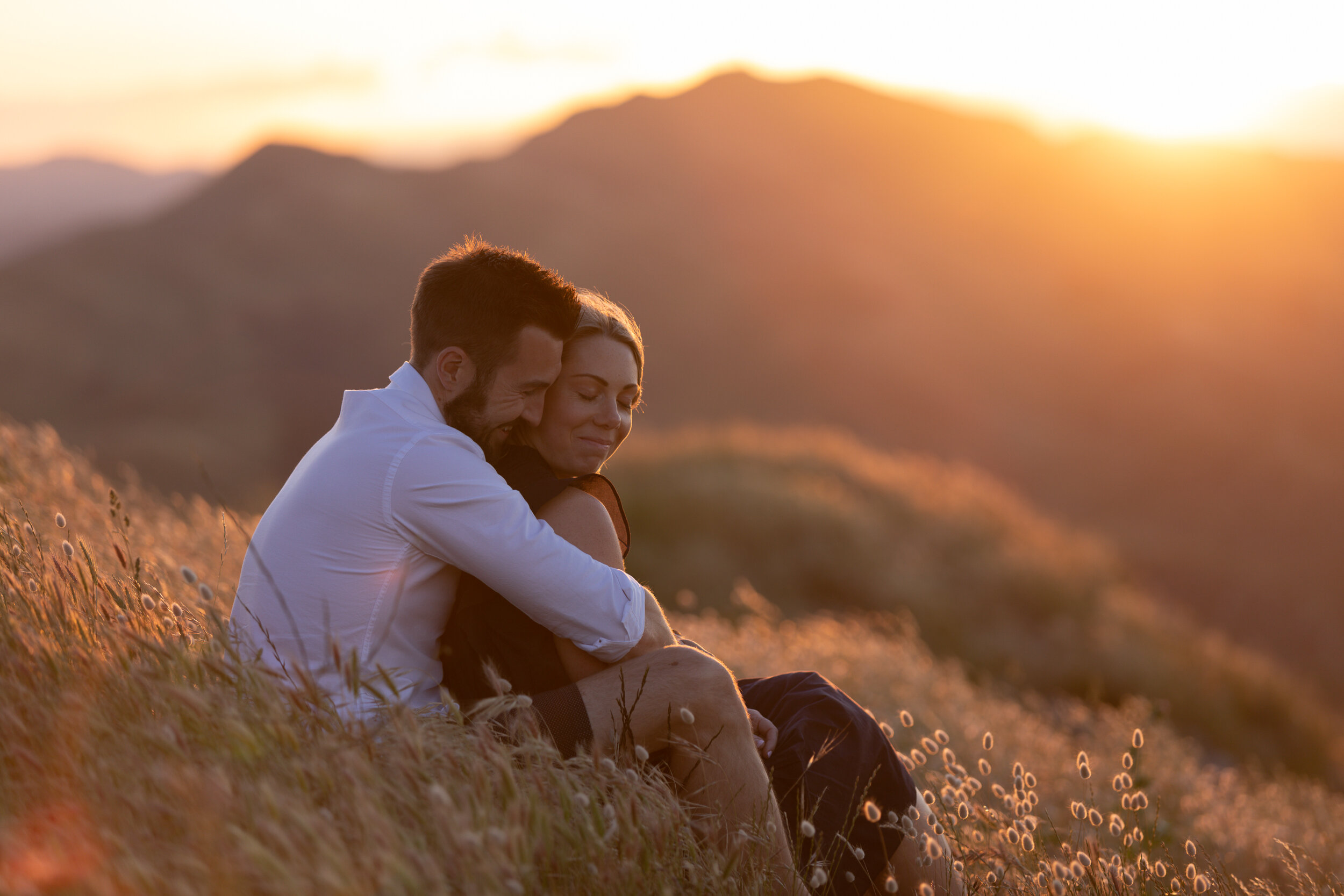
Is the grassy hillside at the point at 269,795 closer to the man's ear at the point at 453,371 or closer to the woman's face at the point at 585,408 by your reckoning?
the man's ear at the point at 453,371

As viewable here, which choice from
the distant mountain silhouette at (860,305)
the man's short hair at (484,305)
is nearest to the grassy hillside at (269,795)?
the man's short hair at (484,305)

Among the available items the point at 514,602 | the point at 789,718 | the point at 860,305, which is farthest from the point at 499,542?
the point at 860,305

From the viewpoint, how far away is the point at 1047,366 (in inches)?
1590

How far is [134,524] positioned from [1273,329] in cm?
4677

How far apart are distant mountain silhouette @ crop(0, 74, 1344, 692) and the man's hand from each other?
1699cm

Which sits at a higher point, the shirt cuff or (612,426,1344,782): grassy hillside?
the shirt cuff

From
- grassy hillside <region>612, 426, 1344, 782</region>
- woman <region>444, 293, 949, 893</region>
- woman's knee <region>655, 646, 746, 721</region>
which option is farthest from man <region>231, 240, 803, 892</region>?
grassy hillside <region>612, 426, 1344, 782</region>

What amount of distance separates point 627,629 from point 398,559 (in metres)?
0.70

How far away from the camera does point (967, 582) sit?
446 inches

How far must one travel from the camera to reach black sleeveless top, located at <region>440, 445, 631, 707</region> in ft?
8.96

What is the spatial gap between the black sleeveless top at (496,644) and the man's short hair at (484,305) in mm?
498

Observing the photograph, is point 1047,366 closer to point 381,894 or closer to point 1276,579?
point 1276,579

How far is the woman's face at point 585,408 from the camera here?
331 cm

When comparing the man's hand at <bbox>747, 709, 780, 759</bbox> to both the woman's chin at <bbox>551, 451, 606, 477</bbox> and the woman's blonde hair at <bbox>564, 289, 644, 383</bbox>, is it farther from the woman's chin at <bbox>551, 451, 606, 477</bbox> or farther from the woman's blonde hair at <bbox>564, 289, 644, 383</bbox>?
the woman's blonde hair at <bbox>564, 289, 644, 383</bbox>
